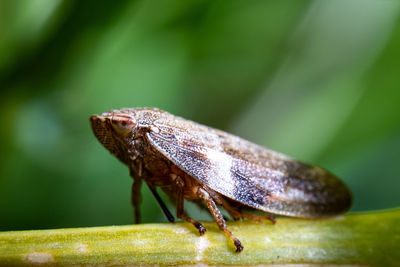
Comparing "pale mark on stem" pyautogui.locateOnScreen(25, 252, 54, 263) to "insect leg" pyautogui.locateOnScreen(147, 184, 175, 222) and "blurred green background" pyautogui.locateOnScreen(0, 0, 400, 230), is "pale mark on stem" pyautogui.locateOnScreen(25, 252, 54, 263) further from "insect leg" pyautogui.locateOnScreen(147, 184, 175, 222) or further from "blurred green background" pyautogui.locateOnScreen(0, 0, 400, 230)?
"blurred green background" pyautogui.locateOnScreen(0, 0, 400, 230)

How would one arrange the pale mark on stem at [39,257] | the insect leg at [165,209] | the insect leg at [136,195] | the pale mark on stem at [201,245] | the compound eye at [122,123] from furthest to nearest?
the insect leg at [136,195], the compound eye at [122,123], the insect leg at [165,209], the pale mark on stem at [201,245], the pale mark on stem at [39,257]


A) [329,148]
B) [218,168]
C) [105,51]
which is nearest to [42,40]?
[105,51]

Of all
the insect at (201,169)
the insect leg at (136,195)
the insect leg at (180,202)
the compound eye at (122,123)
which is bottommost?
the insect leg at (136,195)

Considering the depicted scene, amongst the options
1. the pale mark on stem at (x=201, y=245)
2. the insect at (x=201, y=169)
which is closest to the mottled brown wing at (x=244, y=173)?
the insect at (x=201, y=169)

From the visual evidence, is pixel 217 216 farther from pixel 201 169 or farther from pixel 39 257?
pixel 39 257

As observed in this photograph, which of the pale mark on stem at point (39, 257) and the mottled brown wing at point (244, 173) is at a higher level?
the mottled brown wing at point (244, 173)

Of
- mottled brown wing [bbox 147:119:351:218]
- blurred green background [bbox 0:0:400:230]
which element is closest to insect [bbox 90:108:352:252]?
mottled brown wing [bbox 147:119:351:218]

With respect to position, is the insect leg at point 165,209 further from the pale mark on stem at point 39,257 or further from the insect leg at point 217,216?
the pale mark on stem at point 39,257

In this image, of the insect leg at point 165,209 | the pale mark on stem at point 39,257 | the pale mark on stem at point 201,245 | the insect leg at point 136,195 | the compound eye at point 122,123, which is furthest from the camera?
the insect leg at point 136,195
